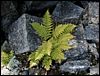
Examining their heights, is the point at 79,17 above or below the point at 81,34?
above

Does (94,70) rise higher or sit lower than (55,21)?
lower

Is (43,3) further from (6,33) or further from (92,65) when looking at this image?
(92,65)

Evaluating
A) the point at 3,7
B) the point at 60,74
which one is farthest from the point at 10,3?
the point at 60,74

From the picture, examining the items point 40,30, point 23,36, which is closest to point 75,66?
point 40,30

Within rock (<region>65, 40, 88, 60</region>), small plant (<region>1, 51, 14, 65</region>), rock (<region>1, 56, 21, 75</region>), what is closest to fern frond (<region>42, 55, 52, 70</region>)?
rock (<region>65, 40, 88, 60</region>)

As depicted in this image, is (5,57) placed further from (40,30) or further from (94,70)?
(94,70)

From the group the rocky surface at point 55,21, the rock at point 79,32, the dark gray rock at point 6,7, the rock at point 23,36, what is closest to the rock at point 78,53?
the rocky surface at point 55,21
